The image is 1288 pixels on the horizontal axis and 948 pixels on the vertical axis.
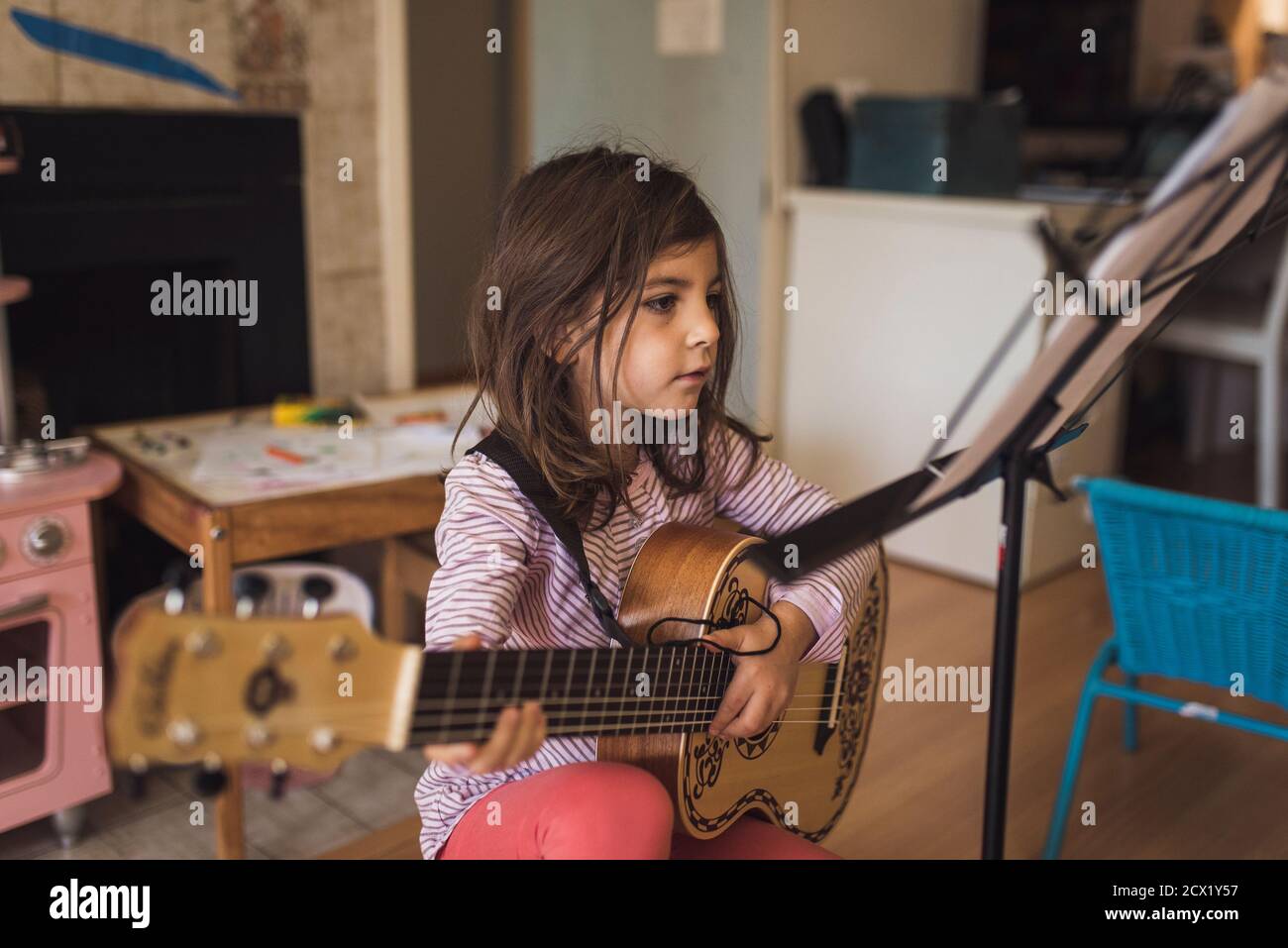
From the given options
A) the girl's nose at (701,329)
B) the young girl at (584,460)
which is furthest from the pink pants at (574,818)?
the girl's nose at (701,329)

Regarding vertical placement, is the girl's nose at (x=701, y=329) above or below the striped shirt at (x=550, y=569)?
above

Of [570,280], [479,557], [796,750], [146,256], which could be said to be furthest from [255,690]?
[146,256]

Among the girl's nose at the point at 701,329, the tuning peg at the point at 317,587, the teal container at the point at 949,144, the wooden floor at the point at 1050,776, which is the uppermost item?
the teal container at the point at 949,144

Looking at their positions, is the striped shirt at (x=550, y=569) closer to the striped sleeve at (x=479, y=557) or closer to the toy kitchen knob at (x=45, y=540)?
the striped sleeve at (x=479, y=557)

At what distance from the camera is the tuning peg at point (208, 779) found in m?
0.72

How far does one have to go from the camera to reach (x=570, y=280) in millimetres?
1116

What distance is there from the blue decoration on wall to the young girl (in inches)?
41.7

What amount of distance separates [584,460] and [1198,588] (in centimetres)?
86

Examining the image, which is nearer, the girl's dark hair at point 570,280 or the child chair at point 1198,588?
the girl's dark hair at point 570,280

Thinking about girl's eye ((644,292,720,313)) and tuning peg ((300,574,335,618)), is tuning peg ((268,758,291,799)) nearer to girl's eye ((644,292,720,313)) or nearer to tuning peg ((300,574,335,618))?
girl's eye ((644,292,720,313))

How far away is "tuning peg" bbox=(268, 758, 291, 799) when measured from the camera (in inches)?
29.2

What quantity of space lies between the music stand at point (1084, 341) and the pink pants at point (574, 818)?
254 mm
